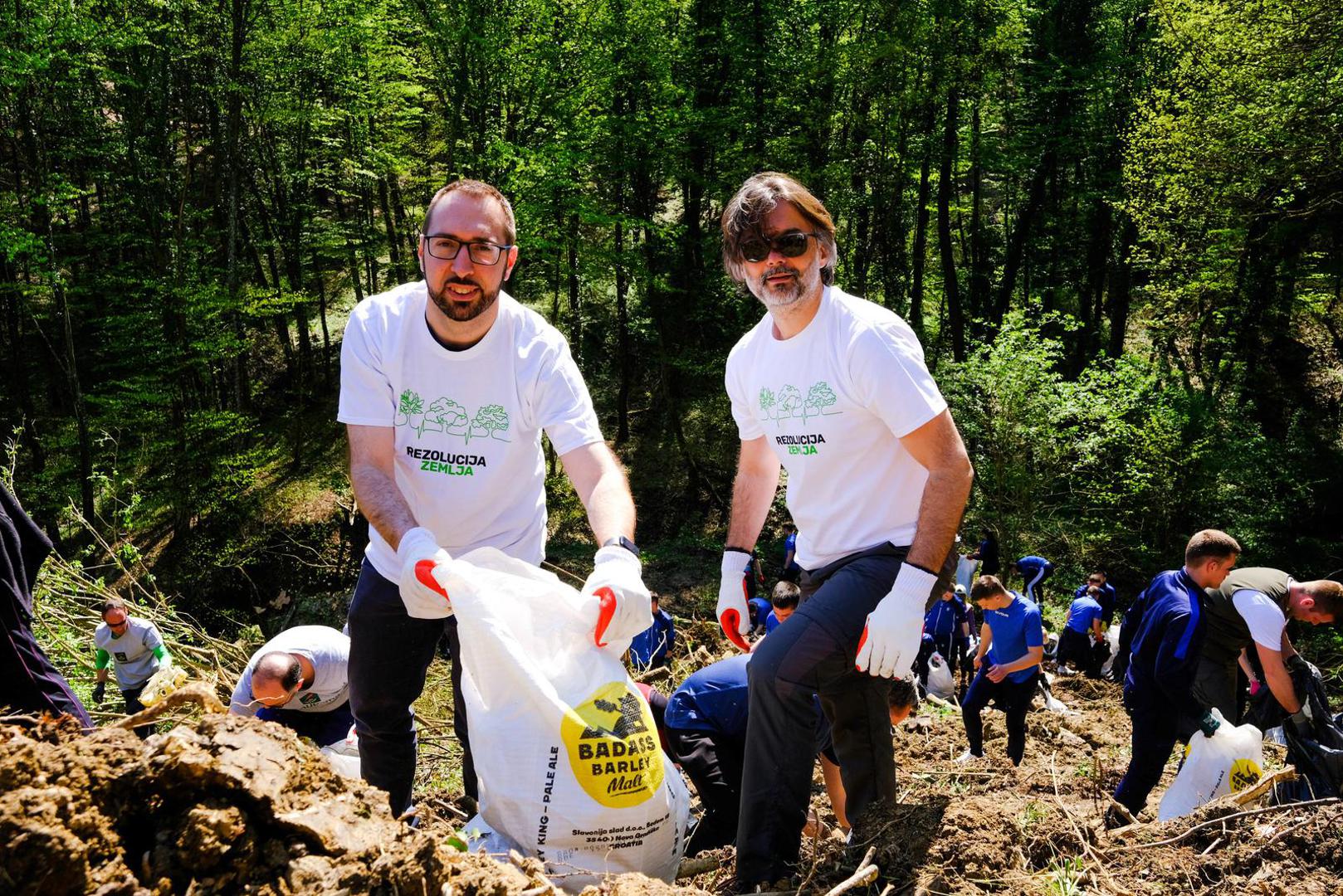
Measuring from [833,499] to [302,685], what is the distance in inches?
103

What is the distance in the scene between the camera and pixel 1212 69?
1569 cm

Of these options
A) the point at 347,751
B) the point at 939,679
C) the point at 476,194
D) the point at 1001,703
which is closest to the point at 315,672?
the point at 347,751

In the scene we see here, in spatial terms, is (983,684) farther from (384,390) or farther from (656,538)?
(656,538)

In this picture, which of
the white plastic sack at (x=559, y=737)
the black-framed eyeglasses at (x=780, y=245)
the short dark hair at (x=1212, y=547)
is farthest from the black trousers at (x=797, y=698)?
the short dark hair at (x=1212, y=547)

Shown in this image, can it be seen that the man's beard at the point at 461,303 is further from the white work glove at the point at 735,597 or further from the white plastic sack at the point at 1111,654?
the white plastic sack at the point at 1111,654

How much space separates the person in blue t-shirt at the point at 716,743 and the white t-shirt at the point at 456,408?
1.27 metres

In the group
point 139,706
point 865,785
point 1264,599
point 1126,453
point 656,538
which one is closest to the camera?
point 865,785

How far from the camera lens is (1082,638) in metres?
10.2

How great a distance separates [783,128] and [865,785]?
1979 centimetres

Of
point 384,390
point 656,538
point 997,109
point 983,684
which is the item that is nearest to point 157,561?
point 656,538

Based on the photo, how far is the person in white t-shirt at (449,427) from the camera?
2.86m

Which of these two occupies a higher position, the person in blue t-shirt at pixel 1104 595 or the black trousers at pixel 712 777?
the black trousers at pixel 712 777

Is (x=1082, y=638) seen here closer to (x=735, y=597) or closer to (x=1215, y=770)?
(x=1215, y=770)

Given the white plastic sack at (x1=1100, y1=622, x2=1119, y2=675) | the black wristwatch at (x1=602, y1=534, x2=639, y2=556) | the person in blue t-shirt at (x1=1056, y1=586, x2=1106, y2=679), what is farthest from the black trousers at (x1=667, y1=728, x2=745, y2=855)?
the white plastic sack at (x1=1100, y1=622, x2=1119, y2=675)
